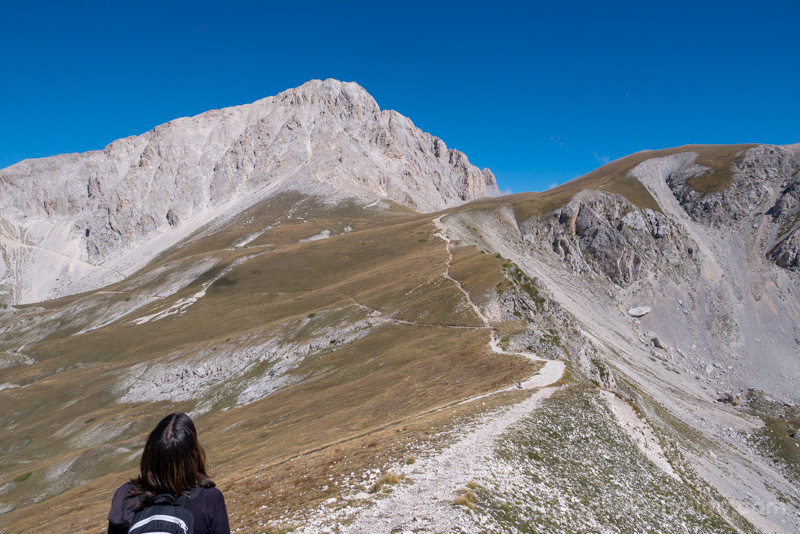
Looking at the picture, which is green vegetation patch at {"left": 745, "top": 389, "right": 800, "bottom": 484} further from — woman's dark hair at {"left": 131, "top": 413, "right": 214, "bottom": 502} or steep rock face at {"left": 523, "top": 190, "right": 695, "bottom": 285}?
woman's dark hair at {"left": 131, "top": 413, "right": 214, "bottom": 502}

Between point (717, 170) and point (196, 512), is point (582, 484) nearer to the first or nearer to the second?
point (196, 512)

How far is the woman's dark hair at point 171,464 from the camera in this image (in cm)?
591

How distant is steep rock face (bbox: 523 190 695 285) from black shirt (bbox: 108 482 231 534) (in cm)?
14466

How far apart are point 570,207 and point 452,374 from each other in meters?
124

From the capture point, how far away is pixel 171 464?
5.94 meters

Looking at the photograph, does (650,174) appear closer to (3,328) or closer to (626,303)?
(626,303)

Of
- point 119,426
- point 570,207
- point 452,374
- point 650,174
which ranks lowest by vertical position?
point 119,426

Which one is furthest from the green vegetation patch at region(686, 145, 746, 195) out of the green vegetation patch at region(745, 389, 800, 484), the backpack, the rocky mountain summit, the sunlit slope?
the backpack

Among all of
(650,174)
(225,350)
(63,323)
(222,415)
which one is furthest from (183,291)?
(650,174)

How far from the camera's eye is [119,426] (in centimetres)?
6969

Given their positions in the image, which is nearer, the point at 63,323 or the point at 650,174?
the point at 63,323

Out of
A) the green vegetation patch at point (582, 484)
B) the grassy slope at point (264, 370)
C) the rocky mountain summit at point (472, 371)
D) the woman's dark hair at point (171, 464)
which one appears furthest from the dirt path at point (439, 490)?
the woman's dark hair at point (171, 464)

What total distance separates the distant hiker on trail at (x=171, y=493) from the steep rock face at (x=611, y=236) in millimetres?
144685

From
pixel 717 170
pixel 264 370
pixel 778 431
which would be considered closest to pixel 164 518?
pixel 264 370
